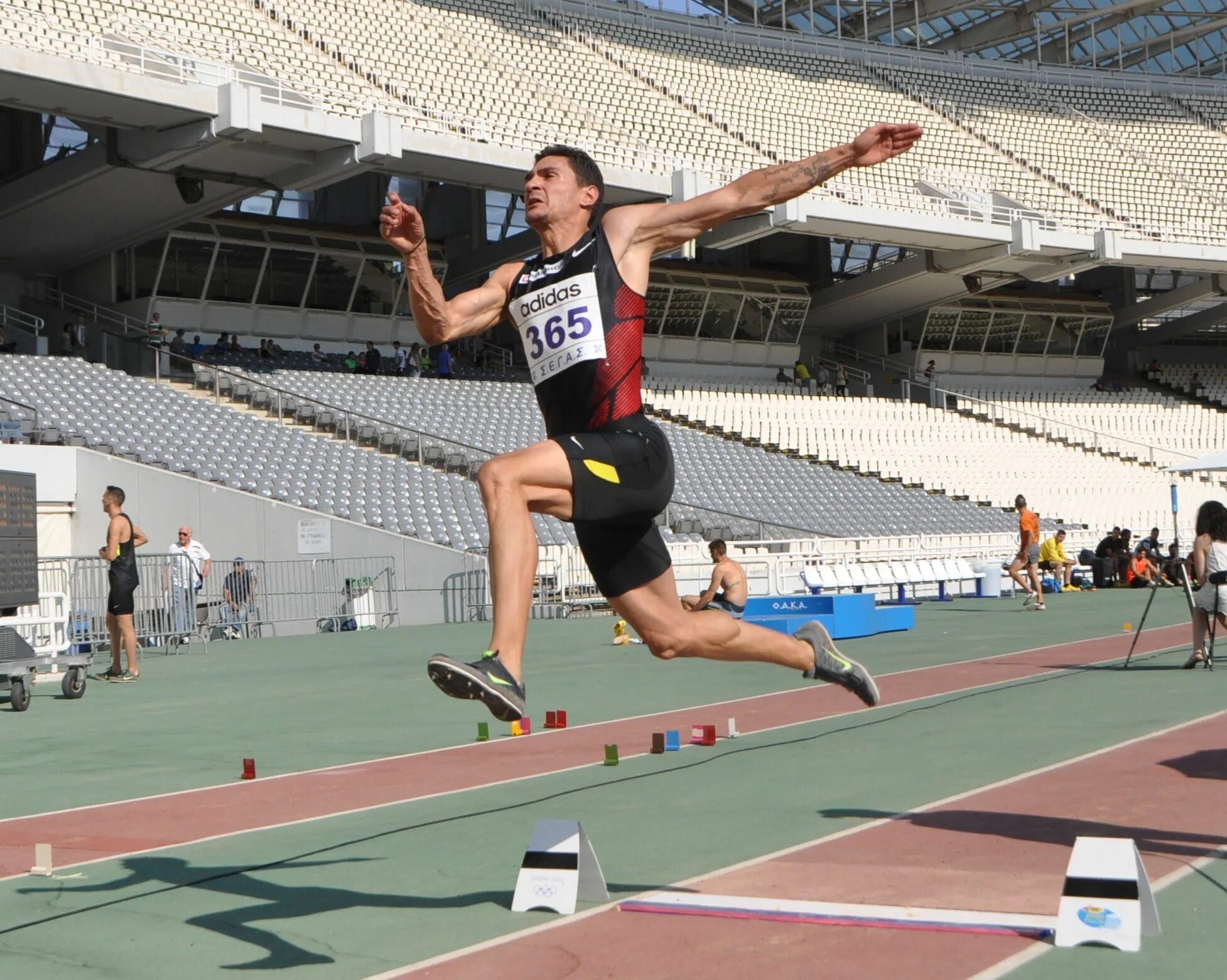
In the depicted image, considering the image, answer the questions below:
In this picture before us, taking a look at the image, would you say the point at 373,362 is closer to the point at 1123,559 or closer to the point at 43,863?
the point at 1123,559

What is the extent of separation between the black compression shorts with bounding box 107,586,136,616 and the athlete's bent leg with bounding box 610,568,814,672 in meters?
11.5

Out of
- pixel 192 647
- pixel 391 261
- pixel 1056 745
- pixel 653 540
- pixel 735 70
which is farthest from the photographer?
pixel 735 70

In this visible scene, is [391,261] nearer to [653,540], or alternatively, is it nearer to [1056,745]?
[1056,745]

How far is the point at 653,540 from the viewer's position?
5.44 metres

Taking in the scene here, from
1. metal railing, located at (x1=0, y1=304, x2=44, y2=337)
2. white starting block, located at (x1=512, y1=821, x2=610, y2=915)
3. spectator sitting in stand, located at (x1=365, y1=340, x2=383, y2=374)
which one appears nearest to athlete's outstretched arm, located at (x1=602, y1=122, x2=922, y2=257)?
white starting block, located at (x1=512, y1=821, x2=610, y2=915)

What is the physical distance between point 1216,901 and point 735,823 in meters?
2.40

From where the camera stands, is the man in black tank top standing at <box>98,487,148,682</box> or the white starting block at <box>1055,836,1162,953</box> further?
the man in black tank top standing at <box>98,487,148,682</box>

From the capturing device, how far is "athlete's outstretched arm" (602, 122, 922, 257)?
5.35 meters

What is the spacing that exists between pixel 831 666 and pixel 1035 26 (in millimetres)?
50933

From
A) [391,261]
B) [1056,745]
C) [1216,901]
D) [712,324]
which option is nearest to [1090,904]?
[1216,901]

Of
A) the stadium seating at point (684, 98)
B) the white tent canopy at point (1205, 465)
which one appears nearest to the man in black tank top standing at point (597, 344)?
the white tent canopy at point (1205, 465)

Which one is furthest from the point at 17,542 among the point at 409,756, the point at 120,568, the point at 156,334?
the point at 156,334

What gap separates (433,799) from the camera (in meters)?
7.99

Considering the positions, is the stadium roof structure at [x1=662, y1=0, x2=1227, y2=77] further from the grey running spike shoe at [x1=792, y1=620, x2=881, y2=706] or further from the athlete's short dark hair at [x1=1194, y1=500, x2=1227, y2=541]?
the grey running spike shoe at [x1=792, y1=620, x2=881, y2=706]
